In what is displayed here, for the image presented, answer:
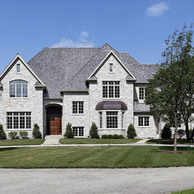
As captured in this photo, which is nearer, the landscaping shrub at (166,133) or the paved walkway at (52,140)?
the paved walkway at (52,140)

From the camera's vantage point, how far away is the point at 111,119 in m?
35.6

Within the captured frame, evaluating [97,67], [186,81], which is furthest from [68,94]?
[186,81]

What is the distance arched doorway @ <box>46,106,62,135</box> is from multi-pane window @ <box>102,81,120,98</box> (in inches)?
277

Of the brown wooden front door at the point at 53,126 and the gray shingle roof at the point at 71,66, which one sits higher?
the gray shingle roof at the point at 71,66

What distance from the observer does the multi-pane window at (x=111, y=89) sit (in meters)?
36.4

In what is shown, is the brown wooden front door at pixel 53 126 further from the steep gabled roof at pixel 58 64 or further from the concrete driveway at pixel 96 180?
the concrete driveway at pixel 96 180

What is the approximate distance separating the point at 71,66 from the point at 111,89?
7.36 metres

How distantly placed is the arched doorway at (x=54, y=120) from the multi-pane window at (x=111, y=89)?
23.1ft

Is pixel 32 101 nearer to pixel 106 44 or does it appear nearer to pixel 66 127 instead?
pixel 66 127

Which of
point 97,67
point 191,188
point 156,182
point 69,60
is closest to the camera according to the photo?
point 191,188

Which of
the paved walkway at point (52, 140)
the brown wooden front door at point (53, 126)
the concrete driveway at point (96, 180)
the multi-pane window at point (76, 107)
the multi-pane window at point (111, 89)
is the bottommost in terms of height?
the paved walkway at point (52, 140)

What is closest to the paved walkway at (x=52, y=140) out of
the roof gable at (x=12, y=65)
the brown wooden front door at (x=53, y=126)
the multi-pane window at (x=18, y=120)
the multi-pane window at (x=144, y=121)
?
the brown wooden front door at (x=53, y=126)

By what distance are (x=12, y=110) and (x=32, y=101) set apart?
2632mm

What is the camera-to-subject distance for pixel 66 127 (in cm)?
3628
